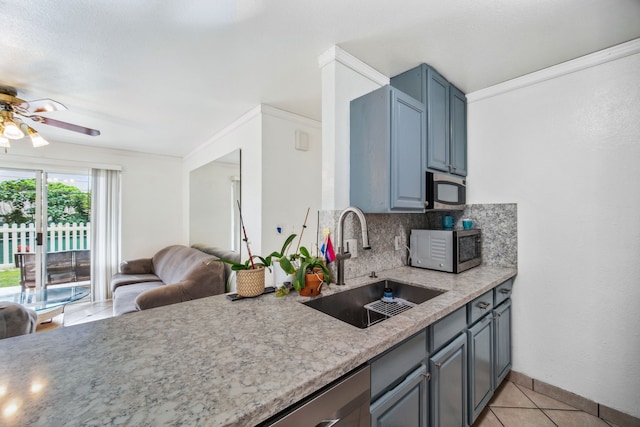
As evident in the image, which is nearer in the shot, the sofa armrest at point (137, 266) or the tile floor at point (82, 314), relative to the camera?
the tile floor at point (82, 314)

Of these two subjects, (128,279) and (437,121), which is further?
(128,279)

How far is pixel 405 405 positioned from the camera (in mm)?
984

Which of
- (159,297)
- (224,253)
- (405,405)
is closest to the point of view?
(405,405)

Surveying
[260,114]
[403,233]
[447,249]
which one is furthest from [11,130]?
[447,249]

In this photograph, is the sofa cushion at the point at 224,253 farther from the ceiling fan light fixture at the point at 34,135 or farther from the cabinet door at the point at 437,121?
the cabinet door at the point at 437,121

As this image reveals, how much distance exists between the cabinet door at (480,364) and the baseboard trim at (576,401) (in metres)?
0.47

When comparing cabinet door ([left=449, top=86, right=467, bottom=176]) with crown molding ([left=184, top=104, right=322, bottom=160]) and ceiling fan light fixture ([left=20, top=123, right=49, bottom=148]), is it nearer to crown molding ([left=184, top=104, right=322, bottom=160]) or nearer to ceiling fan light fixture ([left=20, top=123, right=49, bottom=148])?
crown molding ([left=184, top=104, right=322, bottom=160])

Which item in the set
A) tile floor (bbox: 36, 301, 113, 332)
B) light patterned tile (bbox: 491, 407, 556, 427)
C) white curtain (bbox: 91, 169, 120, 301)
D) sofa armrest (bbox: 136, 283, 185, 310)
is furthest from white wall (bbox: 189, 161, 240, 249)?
light patterned tile (bbox: 491, 407, 556, 427)

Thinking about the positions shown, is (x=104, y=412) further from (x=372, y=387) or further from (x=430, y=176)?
(x=430, y=176)

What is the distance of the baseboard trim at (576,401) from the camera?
1.51 meters

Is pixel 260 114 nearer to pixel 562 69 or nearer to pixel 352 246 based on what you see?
pixel 352 246

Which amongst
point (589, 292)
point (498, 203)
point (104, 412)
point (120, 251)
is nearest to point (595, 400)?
point (589, 292)

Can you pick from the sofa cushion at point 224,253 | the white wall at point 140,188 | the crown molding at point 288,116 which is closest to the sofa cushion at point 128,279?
the white wall at point 140,188

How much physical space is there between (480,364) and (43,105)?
345 cm
